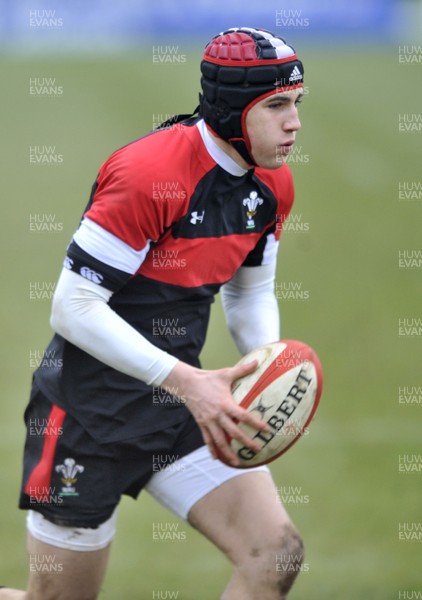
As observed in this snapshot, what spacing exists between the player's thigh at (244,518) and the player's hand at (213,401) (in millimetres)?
492

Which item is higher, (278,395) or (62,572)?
(278,395)

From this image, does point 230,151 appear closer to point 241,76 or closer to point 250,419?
point 241,76

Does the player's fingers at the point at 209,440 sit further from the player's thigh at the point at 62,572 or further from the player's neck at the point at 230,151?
the player's neck at the point at 230,151

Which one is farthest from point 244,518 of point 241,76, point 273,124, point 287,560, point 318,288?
point 318,288

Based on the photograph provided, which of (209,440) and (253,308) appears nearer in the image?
(209,440)

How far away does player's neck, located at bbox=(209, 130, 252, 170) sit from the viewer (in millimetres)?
4918

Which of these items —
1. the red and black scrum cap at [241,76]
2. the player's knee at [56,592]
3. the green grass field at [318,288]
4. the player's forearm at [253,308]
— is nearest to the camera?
the red and black scrum cap at [241,76]

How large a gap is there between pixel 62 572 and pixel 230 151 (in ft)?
6.19

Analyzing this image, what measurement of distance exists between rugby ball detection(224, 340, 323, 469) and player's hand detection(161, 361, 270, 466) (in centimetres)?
9

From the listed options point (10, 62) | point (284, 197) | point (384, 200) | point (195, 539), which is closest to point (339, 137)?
point (384, 200)

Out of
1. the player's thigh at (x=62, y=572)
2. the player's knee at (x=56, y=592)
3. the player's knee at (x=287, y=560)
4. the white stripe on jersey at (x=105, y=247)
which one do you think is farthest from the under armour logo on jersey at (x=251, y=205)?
the player's knee at (x=56, y=592)

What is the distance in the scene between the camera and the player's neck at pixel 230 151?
492cm

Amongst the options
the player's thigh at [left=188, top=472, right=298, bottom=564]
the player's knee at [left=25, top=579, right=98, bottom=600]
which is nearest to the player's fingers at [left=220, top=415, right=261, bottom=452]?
the player's thigh at [left=188, top=472, right=298, bottom=564]

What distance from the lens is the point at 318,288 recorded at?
11.6 metres
